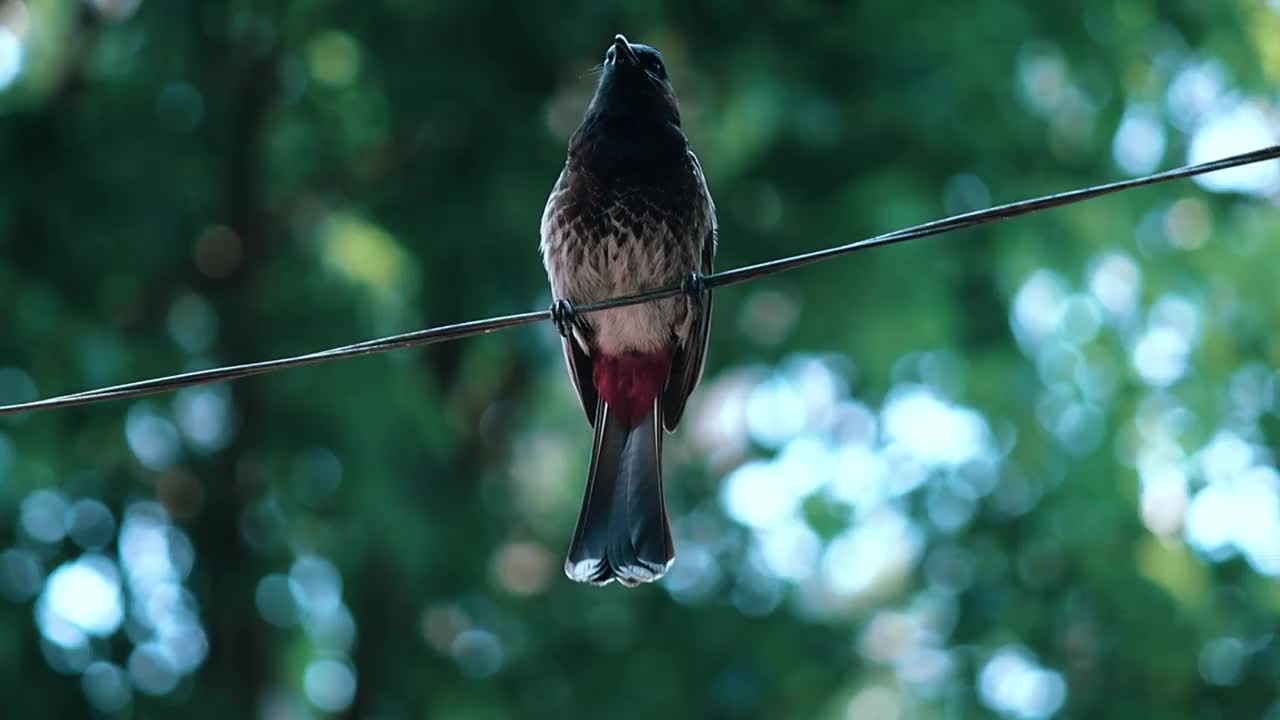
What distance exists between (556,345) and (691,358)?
4.99ft

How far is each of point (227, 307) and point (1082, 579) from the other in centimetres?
354

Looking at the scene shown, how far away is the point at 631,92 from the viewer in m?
4.63

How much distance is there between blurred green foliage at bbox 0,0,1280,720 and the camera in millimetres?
5613

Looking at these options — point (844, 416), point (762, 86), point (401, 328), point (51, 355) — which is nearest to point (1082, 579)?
point (844, 416)

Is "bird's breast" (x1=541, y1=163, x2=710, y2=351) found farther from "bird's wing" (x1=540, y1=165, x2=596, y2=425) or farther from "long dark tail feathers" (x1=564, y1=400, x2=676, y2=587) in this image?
"long dark tail feathers" (x1=564, y1=400, x2=676, y2=587)

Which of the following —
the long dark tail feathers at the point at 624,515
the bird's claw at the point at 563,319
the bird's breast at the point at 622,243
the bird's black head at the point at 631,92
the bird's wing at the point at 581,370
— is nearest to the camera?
the bird's claw at the point at 563,319

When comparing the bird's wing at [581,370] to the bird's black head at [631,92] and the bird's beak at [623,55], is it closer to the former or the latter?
the bird's black head at [631,92]

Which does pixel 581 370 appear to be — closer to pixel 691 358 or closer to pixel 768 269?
pixel 691 358

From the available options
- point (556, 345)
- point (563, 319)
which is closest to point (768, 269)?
point (563, 319)

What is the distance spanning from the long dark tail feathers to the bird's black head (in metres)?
0.89

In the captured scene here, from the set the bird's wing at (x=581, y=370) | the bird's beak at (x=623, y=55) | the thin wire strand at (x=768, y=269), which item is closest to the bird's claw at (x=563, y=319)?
the bird's wing at (x=581, y=370)

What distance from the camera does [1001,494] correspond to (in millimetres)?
6602

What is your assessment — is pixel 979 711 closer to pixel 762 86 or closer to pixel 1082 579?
pixel 1082 579

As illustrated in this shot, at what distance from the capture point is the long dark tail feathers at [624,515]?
13.8 ft
